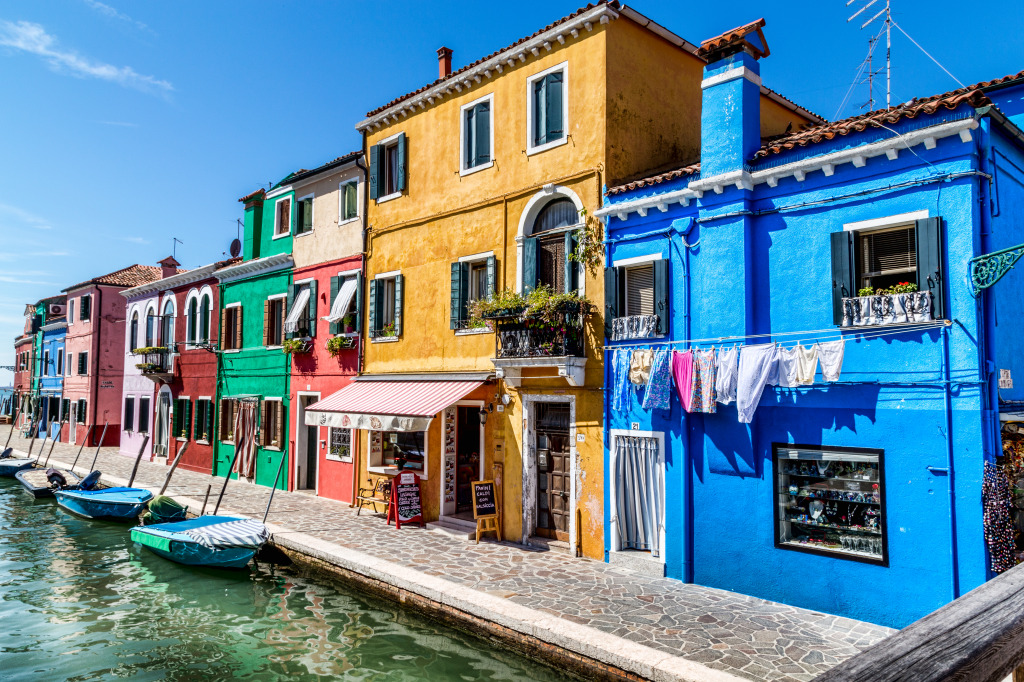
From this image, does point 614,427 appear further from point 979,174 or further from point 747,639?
point 979,174

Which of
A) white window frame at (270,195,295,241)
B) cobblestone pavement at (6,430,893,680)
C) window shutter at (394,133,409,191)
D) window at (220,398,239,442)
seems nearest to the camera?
cobblestone pavement at (6,430,893,680)

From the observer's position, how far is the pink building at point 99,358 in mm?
36062

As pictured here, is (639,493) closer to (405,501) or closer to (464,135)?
(405,501)

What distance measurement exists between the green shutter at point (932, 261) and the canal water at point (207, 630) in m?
6.84

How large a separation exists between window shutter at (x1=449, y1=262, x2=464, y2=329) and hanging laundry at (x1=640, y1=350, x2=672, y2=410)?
548 centimetres

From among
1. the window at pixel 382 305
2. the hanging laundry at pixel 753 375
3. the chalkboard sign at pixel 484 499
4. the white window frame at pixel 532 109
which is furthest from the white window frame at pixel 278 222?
the hanging laundry at pixel 753 375

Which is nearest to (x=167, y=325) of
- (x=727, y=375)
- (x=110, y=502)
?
(x=110, y=502)

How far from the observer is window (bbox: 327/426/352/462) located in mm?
19234

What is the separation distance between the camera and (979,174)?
8.80 metres

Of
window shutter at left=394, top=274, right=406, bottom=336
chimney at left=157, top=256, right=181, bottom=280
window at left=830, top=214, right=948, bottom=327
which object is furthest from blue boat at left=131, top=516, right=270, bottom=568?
chimney at left=157, top=256, right=181, bottom=280

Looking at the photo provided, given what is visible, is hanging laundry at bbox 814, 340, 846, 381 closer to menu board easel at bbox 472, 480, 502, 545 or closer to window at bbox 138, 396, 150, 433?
menu board easel at bbox 472, 480, 502, 545

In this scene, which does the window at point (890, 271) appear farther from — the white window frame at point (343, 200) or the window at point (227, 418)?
the window at point (227, 418)

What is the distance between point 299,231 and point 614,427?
536 inches

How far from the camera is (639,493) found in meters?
12.3
